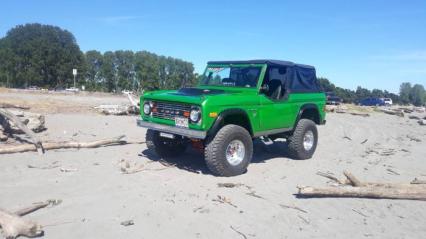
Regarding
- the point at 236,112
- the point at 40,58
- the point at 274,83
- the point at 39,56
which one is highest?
the point at 39,56

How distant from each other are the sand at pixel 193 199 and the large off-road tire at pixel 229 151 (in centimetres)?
22

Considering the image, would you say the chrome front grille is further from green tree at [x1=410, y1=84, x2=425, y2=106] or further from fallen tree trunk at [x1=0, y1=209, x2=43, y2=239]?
green tree at [x1=410, y1=84, x2=425, y2=106]

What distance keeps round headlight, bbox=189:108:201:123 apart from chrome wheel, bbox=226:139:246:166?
85 cm

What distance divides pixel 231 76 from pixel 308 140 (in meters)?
2.53

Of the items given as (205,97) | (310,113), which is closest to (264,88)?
(205,97)

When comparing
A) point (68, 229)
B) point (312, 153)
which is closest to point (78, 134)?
point (312, 153)

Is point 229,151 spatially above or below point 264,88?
below

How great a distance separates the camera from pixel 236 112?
8102mm

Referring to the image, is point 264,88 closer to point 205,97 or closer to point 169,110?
point 205,97

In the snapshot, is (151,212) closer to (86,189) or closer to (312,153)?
(86,189)

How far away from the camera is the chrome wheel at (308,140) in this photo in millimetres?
10385

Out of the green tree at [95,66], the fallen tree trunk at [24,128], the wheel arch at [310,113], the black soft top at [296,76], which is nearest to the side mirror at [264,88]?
the black soft top at [296,76]

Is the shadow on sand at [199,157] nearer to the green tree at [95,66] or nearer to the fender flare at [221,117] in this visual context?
the fender flare at [221,117]

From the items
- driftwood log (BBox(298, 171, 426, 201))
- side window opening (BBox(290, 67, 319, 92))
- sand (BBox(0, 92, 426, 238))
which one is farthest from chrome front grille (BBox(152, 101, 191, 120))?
side window opening (BBox(290, 67, 319, 92))
